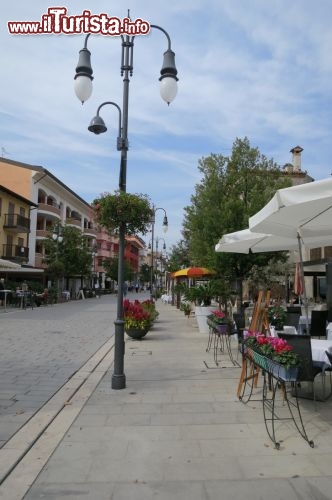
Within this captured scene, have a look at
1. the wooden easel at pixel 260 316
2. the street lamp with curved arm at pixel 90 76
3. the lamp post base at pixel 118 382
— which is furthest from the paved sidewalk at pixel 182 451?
the street lamp with curved arm at pixel 90 76

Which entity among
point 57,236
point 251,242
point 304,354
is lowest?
point 304,354

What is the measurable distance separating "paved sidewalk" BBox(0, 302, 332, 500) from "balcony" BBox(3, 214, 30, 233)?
33.5 meters

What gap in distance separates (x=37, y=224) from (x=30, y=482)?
48.1 m

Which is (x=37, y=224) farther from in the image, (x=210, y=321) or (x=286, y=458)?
(x=286, y=458)

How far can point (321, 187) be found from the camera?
187 inches

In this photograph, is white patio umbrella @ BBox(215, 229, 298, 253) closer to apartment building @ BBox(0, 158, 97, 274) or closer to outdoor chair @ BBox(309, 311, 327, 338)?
outdoor chair @ BBox(309, 311, 327, 338)

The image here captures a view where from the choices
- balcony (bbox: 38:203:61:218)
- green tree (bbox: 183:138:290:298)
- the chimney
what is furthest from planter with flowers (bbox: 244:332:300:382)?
balcony (bbox: 38:203:61:218)

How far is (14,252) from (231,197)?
1136 inches

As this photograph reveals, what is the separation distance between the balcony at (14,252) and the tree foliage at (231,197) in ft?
89.2

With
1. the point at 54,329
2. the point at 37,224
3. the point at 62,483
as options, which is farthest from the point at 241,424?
the point at 37,224

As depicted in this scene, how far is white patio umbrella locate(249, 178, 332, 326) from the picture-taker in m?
4.78

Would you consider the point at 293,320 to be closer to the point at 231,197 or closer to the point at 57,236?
the point at 231,197

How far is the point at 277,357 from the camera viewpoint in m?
4.63

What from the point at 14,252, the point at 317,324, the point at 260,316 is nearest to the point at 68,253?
the point at 14,252
